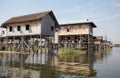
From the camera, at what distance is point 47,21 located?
88.4 ft

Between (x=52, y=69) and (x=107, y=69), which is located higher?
(x=52, y=69)

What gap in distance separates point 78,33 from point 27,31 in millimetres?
12412

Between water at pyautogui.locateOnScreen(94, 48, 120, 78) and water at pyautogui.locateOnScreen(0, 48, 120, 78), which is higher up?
water at pyautogui.locateOnScreen(0, 48, 120, 78)

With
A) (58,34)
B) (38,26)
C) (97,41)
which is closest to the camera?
(38,26)

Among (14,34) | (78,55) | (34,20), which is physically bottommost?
(78,55)

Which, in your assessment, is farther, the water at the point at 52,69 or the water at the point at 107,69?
the water at the point at 107,69

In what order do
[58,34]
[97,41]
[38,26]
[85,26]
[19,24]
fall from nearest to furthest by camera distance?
[38,26]
[19,24]
[85,26]
[58,34]
[97,41]

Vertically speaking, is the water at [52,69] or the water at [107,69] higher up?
the water at [52,69]

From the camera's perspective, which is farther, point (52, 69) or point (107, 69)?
point (107, 69)

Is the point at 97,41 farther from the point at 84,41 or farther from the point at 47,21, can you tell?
the point at 47,21

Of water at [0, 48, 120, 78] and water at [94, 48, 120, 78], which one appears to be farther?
water at [94, 48, 120, 78]

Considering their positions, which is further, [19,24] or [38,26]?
[19,24]

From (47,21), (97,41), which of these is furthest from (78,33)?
(97,41)

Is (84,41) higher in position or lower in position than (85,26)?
lower
